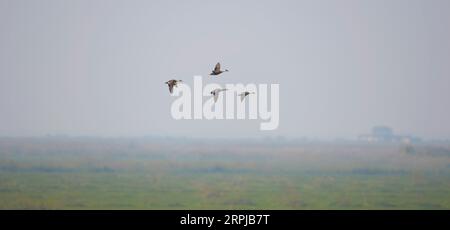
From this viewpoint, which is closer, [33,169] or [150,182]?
[150,182]

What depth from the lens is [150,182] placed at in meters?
57.0

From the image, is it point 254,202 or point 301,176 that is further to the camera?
point 301,176

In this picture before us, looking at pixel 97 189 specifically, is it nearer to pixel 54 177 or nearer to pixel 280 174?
pixel 54 177

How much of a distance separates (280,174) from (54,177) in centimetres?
887

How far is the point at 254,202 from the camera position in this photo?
5103 cm

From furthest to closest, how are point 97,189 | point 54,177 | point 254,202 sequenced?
point 54,177
point 97,189
point 254,202
